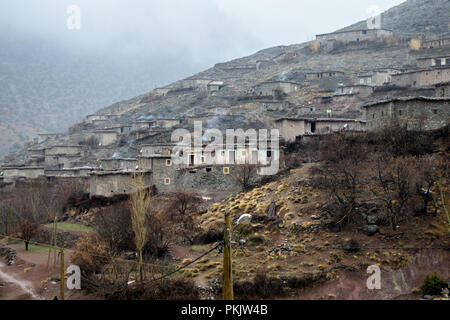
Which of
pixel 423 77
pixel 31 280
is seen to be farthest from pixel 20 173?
pixel 423 77

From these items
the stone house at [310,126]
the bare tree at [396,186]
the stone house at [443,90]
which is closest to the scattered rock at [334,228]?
the bare tree at [396,186]

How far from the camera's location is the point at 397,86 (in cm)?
4778

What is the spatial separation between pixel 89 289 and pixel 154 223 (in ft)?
16.8

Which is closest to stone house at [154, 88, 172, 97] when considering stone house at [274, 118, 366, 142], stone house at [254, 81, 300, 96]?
stone house at [254, 81, 300, 96]

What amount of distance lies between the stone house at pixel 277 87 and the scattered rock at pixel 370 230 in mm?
41522

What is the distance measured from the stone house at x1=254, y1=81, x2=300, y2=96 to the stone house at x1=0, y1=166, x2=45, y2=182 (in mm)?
30552

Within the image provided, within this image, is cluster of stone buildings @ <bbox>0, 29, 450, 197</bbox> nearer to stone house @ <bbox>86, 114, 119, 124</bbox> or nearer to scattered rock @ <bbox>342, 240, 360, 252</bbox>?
stone house @ <bbox>86, 114, 119, 124</bbox>

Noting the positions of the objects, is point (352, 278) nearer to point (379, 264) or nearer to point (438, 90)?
point (379, 264)

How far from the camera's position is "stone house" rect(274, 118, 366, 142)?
113 ft

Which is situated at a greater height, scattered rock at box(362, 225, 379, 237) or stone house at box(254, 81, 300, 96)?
stone house at box(254, 81, 300, 96)

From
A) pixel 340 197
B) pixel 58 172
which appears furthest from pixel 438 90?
pixel 58 172

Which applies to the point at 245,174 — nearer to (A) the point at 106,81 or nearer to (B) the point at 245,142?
(B) the point at 245,142

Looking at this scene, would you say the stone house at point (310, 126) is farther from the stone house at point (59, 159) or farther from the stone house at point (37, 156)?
the stone house at point (37, 156)

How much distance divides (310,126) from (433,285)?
21670mm
